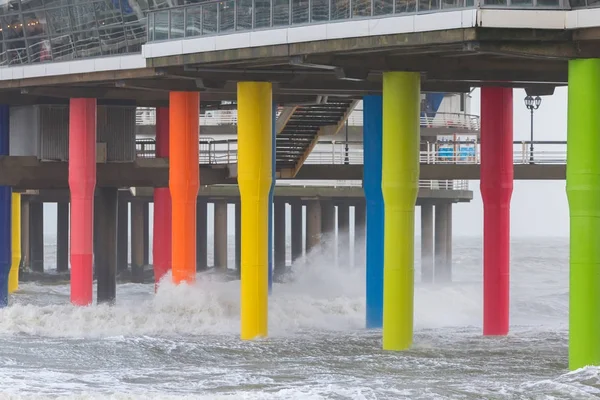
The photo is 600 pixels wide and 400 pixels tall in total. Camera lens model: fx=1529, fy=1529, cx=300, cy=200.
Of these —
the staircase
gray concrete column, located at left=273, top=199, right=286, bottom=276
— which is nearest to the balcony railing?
the staircase

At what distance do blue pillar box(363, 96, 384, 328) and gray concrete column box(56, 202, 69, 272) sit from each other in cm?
3124

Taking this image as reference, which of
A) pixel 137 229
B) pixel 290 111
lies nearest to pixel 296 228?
pixel 137 229

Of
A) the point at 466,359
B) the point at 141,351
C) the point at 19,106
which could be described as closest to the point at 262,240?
the point at 141,351

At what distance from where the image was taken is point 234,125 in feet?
212

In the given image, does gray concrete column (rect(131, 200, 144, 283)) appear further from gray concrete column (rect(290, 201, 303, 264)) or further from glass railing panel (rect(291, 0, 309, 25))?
glass railing panel (rect(291, 0, 309, 25))

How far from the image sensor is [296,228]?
65625 millimetres

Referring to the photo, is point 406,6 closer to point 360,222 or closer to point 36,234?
point 360,222

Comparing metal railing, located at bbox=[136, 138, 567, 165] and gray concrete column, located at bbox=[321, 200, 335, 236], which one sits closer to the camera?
metal railing, located at bbox=[136, 138, 567, 165]

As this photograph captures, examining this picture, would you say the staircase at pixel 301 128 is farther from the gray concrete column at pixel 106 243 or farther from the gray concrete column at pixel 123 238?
the gray concrete column at pixel 123 238

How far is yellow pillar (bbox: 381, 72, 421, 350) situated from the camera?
28.8 m

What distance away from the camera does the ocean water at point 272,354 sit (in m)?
23.8

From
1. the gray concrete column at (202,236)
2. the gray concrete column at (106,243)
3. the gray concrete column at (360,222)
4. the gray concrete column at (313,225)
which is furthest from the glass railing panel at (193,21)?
the gray concrete column at (202,236)

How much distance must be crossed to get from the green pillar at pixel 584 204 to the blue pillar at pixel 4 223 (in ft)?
67.9

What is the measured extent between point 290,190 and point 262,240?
29.2 metres
